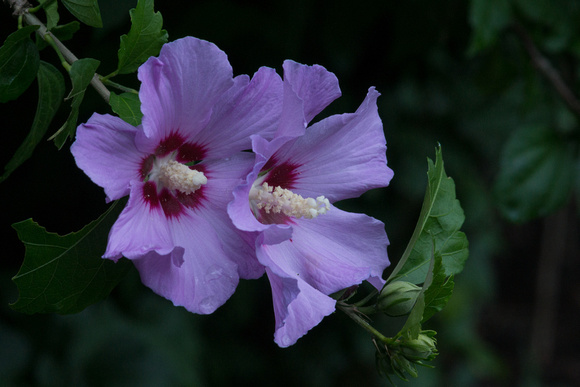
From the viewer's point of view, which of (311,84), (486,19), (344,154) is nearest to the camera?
(311,84)

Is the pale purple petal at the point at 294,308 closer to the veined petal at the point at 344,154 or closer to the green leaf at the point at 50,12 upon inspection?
the veined petal at the point at 344,154

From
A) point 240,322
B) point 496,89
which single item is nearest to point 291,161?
point 496,89

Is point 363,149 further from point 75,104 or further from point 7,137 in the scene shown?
point 7,137

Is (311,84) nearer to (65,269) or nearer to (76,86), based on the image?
(76,86)

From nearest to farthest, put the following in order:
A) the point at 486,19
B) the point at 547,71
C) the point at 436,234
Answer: the point at 436,234 → the point at 486,19 → the point at 547,71

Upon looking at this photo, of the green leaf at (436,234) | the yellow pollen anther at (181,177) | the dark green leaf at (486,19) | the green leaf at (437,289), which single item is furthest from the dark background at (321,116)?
the green leaf at (437,289)

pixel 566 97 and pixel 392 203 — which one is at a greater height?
pixel 566 97

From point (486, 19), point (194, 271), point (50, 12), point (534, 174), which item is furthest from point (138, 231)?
point (534, 174)
